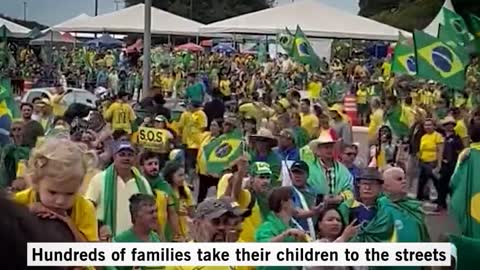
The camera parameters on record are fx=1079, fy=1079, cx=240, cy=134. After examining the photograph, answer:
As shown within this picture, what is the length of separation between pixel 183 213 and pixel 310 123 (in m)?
4.61

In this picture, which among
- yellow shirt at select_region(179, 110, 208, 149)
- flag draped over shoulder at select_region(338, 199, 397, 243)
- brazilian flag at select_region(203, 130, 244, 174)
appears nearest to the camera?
flag draped over shoulder at select_region(338, 199, 397, 243)

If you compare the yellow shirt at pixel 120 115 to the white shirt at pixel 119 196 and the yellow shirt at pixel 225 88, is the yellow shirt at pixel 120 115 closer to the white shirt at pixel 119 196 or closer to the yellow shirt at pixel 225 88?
the yellow shirt at pixel 225 88

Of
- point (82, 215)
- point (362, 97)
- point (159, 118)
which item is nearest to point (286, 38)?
point (159, 118)

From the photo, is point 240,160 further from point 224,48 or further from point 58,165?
point 224,48

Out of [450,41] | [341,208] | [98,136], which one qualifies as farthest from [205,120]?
[341,208]

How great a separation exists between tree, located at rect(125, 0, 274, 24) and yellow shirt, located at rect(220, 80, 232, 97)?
901cm

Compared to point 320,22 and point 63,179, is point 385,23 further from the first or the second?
point 63,179

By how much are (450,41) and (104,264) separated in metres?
3.33

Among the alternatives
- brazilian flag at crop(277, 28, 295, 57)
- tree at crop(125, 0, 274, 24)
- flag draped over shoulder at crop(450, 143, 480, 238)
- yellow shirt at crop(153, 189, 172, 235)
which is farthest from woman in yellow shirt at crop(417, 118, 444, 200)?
tree at crop(125, 0, 274, 24)

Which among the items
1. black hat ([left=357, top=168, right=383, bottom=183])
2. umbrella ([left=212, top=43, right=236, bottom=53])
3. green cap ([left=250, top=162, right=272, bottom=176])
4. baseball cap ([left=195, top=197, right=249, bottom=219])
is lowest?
green cap ([left=250, top=162, right=272, bottom=176])

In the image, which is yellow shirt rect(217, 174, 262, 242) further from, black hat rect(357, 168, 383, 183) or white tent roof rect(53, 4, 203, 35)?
white tent roof rect(53, 4, 203, 35)

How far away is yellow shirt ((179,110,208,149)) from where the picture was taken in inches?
340

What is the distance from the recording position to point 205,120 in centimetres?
918

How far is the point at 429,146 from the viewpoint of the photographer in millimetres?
9469
